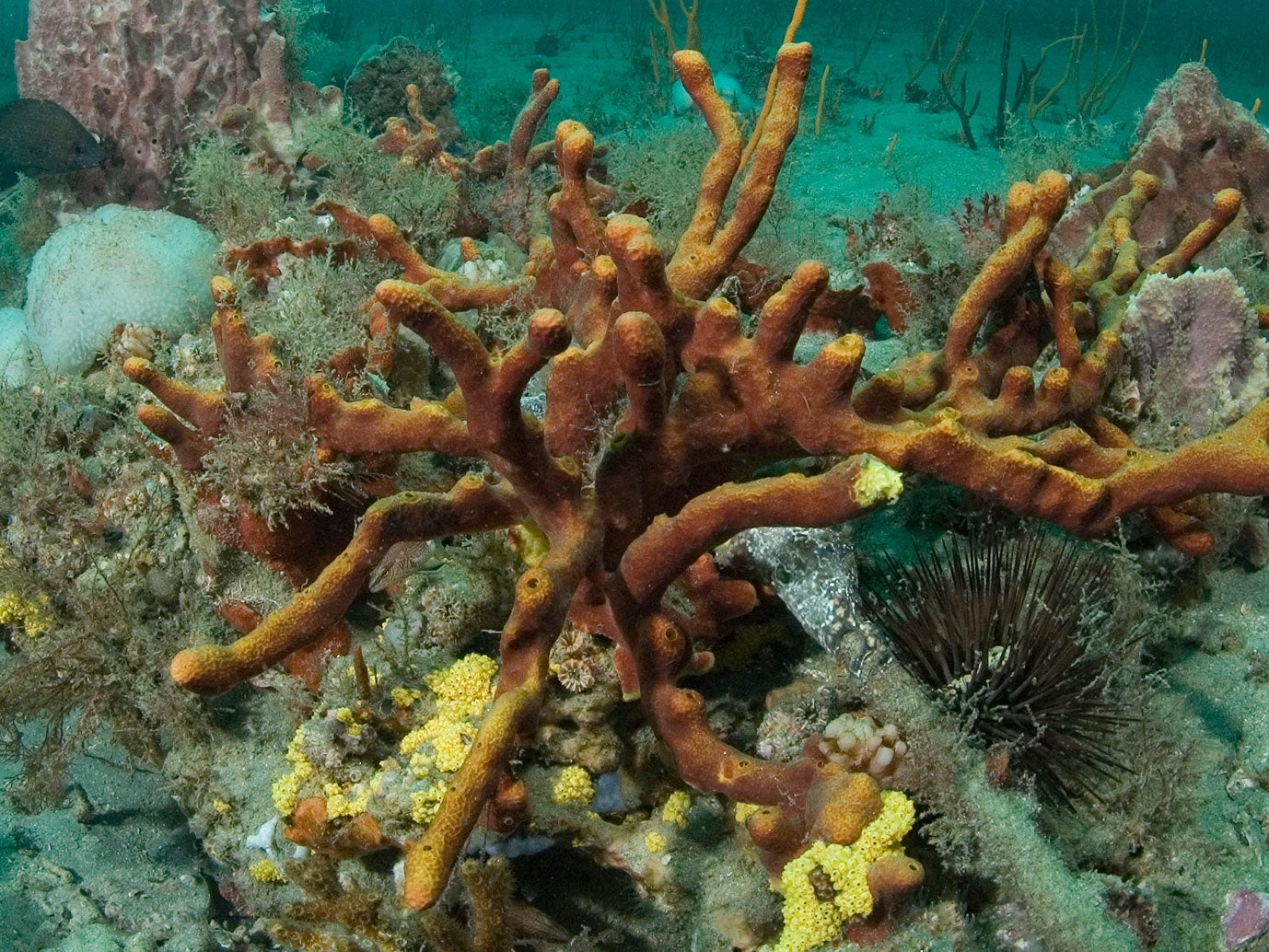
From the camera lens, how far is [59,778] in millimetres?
3619

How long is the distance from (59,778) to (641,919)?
2674 millimetres

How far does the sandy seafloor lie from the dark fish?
412cm

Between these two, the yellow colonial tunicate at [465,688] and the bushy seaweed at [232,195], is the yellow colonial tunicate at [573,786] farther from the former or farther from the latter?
the bushy seaweed at [232,195]

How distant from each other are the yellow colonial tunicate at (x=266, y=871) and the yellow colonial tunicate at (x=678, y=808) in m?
1.55

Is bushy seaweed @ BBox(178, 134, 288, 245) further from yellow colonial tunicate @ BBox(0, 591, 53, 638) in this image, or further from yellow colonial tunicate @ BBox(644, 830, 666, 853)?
yellow colonial tunicate @ BBox(644, 830, 666, 853)

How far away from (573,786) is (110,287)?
3.62 meters

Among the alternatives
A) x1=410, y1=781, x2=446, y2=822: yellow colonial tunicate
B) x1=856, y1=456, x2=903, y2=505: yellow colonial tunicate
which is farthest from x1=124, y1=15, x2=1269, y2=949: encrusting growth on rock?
x1=410, y1=781, x2=446, y2=822: yellow colonial tunicate

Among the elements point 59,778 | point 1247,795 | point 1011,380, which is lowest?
point 59,778

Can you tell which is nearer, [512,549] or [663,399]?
[663,399]

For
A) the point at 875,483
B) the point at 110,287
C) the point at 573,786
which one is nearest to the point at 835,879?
the point at 573,786

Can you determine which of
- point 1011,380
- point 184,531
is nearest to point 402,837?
point 184,531

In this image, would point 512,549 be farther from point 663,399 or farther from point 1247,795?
point 1247,795

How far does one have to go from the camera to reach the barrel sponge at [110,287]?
4.30m

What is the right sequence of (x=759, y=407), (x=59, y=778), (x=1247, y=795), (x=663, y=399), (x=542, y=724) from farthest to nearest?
(x=59, y=778) → (x=1247, y=795) → (x=542, y=724) → (x=759, y=407) → (x=663, y=399)
